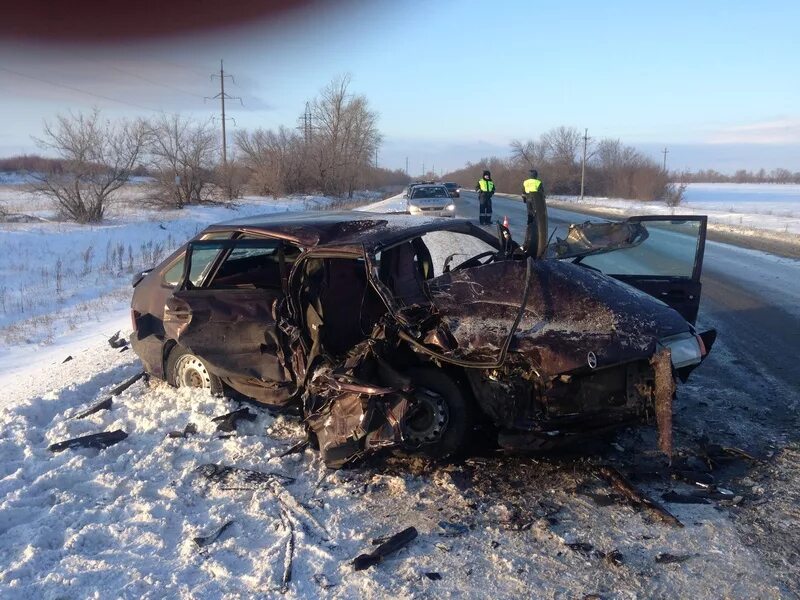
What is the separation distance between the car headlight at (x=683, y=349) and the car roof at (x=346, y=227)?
6.46 ft

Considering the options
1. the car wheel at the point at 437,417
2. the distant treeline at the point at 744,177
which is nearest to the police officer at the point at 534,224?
the car wheel at the point at 437,417

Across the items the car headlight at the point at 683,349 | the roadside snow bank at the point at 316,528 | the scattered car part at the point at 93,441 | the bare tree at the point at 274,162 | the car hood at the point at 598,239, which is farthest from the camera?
the bare tree at the point at 274,162

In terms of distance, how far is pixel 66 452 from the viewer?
4.47m

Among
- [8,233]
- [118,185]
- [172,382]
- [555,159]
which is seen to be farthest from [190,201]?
[555,159]

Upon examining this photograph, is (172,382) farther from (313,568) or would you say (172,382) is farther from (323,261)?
(313,568)

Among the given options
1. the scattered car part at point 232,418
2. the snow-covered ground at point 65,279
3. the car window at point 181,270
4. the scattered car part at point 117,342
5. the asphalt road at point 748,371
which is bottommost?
the snow-covered ground at point 65,279

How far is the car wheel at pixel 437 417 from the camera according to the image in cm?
418

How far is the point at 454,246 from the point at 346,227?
300 cm

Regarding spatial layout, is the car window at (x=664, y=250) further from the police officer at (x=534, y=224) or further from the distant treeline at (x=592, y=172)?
the distant treeline at (x=592, y=172)

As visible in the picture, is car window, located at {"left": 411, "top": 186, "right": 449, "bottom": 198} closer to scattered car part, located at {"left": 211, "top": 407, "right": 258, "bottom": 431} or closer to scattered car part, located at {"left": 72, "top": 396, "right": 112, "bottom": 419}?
scattered car part, located at {"left": 72, "top": 396, "right": 112, "bottom": 419}

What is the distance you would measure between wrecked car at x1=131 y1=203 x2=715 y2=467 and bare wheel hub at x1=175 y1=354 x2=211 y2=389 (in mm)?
14

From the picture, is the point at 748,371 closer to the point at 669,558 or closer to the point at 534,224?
the point at 534,224

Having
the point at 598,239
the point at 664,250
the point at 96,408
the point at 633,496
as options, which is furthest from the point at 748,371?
the point at 96,408

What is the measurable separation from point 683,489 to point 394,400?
1806 millimetres
